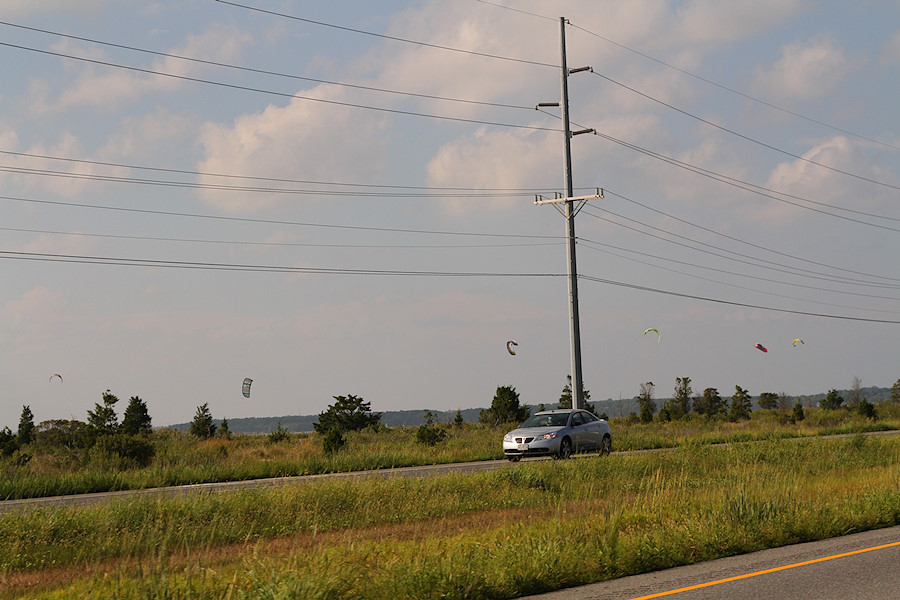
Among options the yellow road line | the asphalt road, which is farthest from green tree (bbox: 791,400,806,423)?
the asphalt road

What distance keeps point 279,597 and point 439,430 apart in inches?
1447

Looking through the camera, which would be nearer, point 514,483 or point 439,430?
point 514,483

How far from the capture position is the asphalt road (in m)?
8.36

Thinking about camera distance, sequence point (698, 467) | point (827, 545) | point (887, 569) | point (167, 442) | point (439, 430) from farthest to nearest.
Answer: point (439, 430)
point (167, 442)
point (698, 467)
point (827, 545)
point (887, 569)

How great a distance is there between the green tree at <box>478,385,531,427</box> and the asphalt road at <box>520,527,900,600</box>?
3952cm

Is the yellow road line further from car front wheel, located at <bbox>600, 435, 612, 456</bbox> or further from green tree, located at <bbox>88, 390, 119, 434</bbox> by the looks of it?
green tree, located at <bbox>88, 390, 119, 434</bbox>

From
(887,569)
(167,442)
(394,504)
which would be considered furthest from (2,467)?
(887,569)

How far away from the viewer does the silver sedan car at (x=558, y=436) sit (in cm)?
2597

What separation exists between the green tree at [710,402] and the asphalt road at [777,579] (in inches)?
3149

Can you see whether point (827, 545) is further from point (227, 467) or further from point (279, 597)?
point (227, 467)

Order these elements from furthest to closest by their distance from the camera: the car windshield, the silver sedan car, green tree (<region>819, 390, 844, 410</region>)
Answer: green tree (<region>819, 390, 844, 410</region>) → the car windshield → the silver sedan car

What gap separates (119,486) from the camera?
22.6 metres

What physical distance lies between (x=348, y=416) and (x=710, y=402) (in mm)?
43695

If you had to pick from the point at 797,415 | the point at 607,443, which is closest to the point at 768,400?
the point at 797,415
